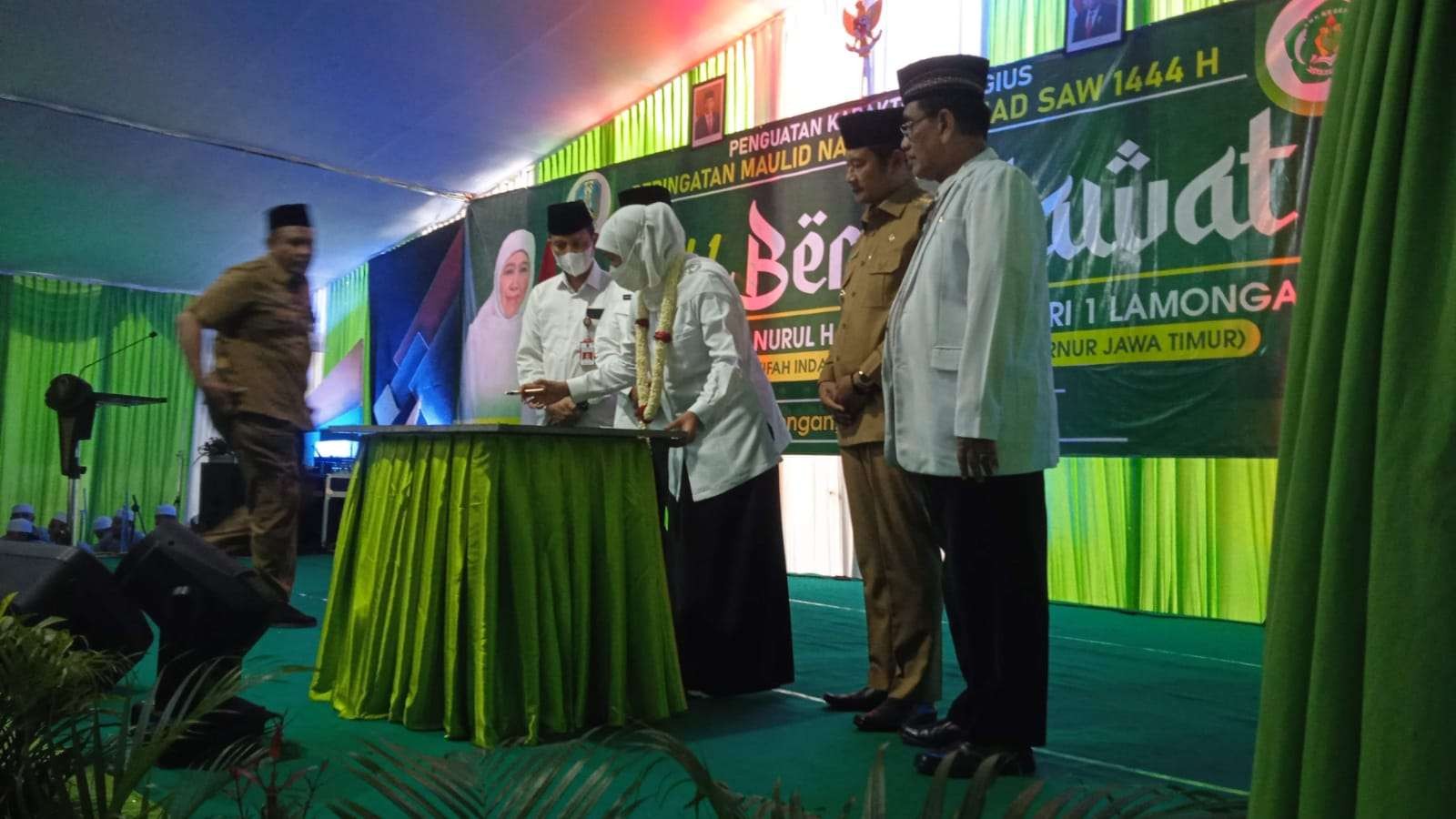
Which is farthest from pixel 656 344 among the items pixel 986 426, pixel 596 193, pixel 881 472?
pixel 596 193

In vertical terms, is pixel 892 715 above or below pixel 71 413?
below

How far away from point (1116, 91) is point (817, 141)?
1566 millimetres

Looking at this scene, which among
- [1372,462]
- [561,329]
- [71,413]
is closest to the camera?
[1372,462]

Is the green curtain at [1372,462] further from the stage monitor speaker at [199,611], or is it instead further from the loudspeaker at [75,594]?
the loudspeaker at [75,594]

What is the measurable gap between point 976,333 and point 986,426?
0.61 feet

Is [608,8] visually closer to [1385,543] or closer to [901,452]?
[901,452]

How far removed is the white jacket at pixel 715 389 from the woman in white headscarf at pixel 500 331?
408 cm

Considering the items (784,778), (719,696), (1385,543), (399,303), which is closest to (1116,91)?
(719,696)

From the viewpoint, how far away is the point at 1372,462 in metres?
0.68

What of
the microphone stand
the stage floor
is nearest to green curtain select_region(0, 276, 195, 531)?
the microphone stand

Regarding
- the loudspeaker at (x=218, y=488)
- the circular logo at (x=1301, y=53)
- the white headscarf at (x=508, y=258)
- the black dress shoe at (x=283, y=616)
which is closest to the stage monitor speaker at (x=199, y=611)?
the black dress shoe at (x=283, y=616)

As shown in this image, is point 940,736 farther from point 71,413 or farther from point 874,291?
point 71,413

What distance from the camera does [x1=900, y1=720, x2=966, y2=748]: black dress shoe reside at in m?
2.12

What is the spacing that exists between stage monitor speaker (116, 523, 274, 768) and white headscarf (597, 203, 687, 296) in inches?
54.3
